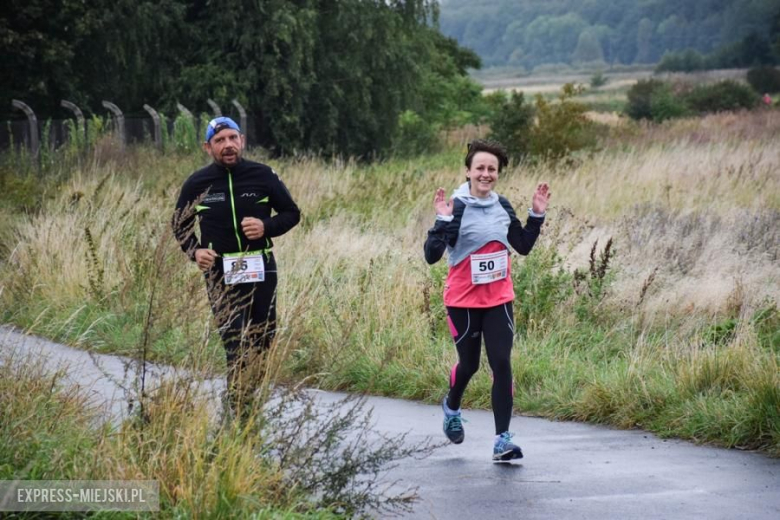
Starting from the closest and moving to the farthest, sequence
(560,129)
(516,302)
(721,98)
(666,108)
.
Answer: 1. (516,302)
2. (560,129)
3. (666,108)
4. (721,98)

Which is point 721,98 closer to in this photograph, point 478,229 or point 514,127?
point 514,127

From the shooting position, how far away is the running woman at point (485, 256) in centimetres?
754

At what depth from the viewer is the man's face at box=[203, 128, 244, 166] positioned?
7645mm

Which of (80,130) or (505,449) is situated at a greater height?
(505,449)

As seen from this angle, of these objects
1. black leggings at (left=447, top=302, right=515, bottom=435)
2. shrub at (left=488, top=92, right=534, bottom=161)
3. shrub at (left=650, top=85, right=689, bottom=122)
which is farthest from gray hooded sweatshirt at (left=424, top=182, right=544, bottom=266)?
shrub at (left=650, top=85, right=689, bottom=122)

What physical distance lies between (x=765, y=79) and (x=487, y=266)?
83591 mm

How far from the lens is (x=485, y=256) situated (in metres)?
7.54

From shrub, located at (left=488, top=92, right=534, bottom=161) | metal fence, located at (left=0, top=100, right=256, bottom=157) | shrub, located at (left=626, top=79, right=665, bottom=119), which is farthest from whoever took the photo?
shrub, located at (left=626, top=79, right=665, bottom=119)

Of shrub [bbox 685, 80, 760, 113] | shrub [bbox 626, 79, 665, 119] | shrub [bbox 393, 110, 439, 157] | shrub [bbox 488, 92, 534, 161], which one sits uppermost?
shrub [bbox 488, 92, 534, 161]

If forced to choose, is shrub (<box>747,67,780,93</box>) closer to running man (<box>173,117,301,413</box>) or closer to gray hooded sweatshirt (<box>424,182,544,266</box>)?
gray hooded sweatshirt (<box>424,182,544,266</box>)

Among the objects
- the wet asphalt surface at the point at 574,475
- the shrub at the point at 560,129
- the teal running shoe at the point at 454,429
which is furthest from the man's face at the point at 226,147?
the shrub at the point at 560,129

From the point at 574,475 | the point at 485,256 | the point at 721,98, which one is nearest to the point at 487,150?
the point at 485,256

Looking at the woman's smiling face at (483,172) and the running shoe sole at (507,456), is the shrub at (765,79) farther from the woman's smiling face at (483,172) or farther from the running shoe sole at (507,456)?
the running shoe sole at (507,456)

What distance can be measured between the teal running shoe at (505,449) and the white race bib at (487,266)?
0.89 meters
